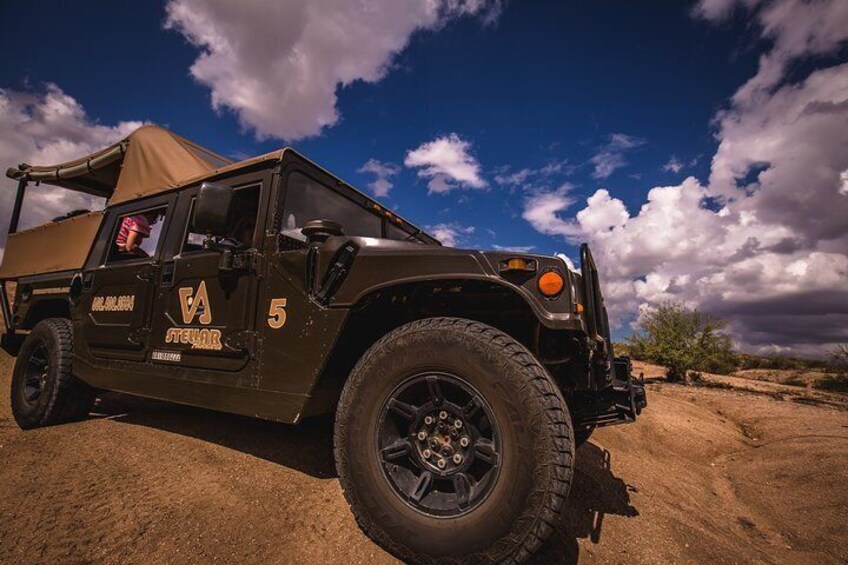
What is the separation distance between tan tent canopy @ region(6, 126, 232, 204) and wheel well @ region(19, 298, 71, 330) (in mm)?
1274

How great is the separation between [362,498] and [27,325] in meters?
4.69

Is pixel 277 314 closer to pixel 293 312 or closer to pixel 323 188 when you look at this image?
pixel 293 312

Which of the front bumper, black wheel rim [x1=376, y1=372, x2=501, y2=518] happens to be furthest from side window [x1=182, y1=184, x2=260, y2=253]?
the front bumper

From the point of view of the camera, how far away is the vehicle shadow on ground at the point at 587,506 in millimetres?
1850

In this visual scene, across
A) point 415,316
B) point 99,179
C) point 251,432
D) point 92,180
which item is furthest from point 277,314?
point 92,180

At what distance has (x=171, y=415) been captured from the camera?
149 inches

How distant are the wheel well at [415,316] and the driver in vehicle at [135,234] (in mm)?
2564

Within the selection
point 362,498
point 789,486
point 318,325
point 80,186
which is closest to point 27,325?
point 80,186

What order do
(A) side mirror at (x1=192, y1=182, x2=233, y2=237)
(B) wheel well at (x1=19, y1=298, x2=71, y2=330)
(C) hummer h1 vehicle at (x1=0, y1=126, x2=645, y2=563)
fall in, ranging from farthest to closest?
(B) wheel well at (x1=19, y1=298, x2=71, y2=330) → (A) side mirror at (x1=192, y1=182, x2=233, y2=237) → (C) hummer h1 vehicle at (x1=0, y1=126, x2=645, y2=563)

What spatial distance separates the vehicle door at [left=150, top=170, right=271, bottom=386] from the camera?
2512mm

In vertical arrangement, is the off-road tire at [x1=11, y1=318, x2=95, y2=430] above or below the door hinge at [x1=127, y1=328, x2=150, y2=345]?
below

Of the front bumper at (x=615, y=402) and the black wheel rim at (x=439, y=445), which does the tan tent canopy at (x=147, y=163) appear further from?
the front bumper at (x=615, y=402)

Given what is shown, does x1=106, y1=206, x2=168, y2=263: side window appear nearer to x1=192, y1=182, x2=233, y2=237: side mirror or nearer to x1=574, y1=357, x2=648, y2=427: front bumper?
x1=192, y1=182, x2=233, y2=237: side mirror

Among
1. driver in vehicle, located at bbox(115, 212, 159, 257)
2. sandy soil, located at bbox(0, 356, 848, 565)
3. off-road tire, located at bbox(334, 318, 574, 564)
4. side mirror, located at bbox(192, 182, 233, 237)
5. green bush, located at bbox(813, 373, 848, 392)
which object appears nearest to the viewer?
off-road tire, located at bbox(334, 318, 574, 564)
